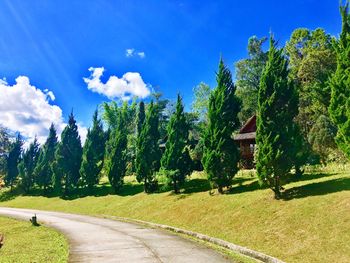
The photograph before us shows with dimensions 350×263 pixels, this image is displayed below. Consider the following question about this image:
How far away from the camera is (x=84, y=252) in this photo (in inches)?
650

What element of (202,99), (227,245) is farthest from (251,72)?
(227,245)

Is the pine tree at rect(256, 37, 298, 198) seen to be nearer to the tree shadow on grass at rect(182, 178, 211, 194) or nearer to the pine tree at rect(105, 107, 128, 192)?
the tree shadow on grass at rect(182, 178, 211, 194)

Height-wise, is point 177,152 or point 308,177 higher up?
point 177,152

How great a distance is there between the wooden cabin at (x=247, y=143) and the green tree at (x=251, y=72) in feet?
50.0

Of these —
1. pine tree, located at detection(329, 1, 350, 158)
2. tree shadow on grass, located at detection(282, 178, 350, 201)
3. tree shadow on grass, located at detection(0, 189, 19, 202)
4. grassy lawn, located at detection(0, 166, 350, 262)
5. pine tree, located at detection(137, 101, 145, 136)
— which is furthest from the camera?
pine tree, located at detection(137, 101, 145, 136)

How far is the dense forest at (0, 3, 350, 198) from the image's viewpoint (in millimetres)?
24547

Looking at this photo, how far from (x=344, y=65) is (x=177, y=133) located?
65.3 ft

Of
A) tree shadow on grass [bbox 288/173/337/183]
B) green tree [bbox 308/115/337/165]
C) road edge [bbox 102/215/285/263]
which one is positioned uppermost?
green tree [bbox 308/115/337/165]

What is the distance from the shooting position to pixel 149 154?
43.5m

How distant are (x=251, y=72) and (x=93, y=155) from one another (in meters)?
33.0

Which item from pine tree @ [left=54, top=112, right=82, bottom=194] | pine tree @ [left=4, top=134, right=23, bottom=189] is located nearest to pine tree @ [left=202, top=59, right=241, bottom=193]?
pine tree @ [left=54, top=112, right=82, bottom=194]

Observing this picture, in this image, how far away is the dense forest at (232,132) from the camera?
2455 cm

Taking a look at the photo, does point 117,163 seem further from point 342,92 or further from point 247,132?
point 342,92

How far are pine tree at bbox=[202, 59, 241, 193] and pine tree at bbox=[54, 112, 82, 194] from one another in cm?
3209
